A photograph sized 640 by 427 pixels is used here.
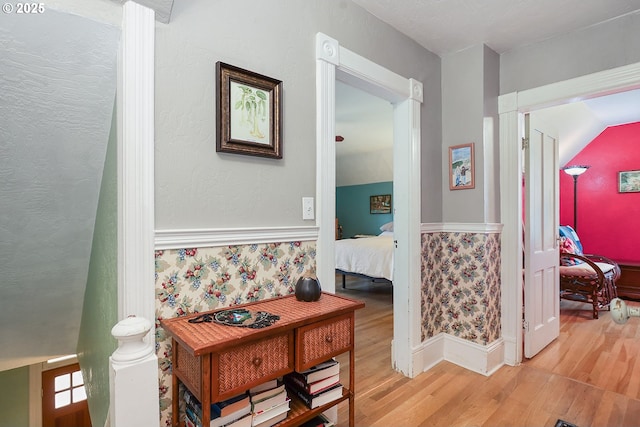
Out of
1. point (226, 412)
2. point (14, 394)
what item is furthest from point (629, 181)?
point (14, 394)

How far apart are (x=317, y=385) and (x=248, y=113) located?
4.29 ft

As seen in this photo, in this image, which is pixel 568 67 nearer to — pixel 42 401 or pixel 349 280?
pixel 349 280

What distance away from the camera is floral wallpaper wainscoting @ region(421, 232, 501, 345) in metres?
2.51

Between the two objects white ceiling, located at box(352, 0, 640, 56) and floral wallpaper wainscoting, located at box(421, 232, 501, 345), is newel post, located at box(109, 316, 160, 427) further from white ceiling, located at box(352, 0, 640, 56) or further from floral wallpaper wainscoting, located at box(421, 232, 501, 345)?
white ceiling, located at box(352, 0, 640, 56)

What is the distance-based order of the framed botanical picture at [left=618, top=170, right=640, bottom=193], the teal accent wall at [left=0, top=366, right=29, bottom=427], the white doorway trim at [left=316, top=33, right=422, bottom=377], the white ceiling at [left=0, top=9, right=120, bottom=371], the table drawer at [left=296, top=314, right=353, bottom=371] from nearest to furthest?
the white ceiling at [left=0, top=9, right=120, bottom=371] → the table drawer at [left=296, top=314, right=353, bottom=371] → the white doorway trim at [left=316, top=33, right=422, bottom=377] → the teal accent wall at [left=0, top=366, right=29, bottom=427] → the framed botanical picture at [left=618, top=170, right=640, bottom=193]

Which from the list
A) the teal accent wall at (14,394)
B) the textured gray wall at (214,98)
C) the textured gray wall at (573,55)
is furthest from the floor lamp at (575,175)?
the teal accent wall at (14,394)

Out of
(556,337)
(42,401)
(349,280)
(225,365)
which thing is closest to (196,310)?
(225,365)

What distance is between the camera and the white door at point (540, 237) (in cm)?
275

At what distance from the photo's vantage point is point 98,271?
1.91 metres

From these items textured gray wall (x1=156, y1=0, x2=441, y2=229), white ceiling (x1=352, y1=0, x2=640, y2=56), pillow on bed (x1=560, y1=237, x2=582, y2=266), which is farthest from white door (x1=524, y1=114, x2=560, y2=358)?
textured gray wall (x1=156, y1=0, x2=441, y2=229)

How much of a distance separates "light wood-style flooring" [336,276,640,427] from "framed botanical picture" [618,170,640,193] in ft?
8.63

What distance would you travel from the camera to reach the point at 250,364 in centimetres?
122

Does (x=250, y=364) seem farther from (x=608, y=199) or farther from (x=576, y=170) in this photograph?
(x=608, y=199)

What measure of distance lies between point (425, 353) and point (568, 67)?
235 cm
